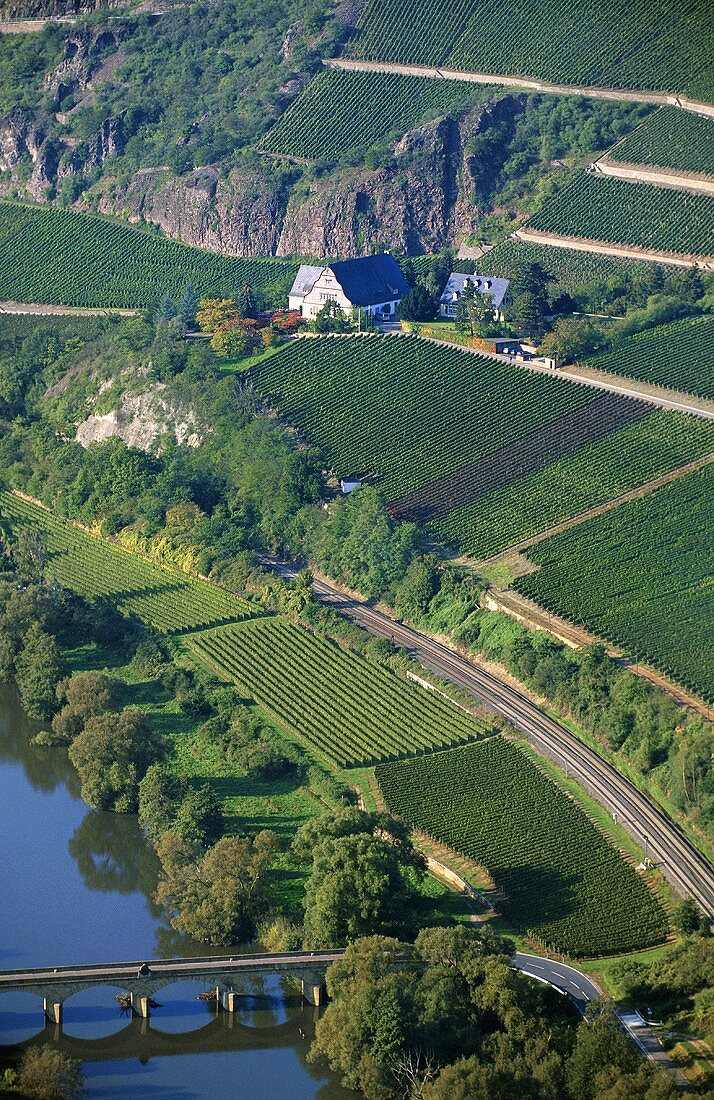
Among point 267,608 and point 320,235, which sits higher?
point 320,235

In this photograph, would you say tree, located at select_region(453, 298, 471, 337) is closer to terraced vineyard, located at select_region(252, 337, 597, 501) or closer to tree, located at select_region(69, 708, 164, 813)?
terraced vineyard, located at select_region(252, 337, 597, 501)

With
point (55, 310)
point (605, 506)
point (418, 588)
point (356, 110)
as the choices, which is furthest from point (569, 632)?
point (356, 110)

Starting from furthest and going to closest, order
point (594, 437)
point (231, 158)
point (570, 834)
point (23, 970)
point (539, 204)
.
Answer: point (231, 158) → point (539, 204) → point (594, 437) → point (570, 834) → point (23, 970)

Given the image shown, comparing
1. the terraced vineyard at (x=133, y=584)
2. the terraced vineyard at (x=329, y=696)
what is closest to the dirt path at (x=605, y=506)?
the terraced vineyard at (x=329, y=696)

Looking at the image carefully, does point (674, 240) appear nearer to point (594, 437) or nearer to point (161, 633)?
point (594, 437)

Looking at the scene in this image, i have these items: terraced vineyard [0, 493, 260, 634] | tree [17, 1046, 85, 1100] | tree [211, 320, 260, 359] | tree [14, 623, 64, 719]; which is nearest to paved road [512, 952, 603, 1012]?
tree [17, 1046, 85, 1100]

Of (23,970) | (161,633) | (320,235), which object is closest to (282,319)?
(320,235)
